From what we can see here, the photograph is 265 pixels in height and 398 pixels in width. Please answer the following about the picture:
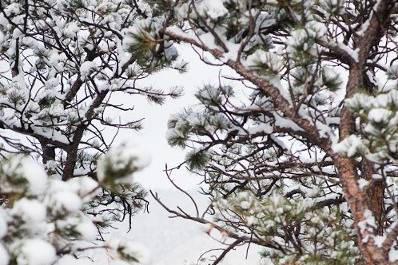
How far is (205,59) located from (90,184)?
1.75 m

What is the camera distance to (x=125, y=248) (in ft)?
5.01

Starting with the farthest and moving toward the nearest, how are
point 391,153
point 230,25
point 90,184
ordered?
1. point 230,25
2. point 391,153
3. point 90,184

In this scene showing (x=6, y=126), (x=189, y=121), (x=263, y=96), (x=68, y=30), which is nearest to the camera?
(x=189, y=121)

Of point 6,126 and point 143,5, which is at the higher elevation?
point 143,5

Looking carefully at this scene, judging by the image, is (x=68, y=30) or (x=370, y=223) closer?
(x=370, y=223)

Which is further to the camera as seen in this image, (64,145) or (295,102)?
(64,145)

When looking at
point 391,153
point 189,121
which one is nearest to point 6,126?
point 189,121

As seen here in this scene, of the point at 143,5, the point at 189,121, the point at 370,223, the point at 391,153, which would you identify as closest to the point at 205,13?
the point at 189,121

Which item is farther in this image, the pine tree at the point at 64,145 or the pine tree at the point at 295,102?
the pine tree at the point at 295,102

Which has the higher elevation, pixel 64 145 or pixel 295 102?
pixel 64 145

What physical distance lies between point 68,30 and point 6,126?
1.61 meters

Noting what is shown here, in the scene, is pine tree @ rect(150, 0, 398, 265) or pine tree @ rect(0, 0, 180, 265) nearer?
pine tree @ rect(0, 0, 180, 265)

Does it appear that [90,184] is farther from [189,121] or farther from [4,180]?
[189,121]

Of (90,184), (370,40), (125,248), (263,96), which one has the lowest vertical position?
(125,248)
